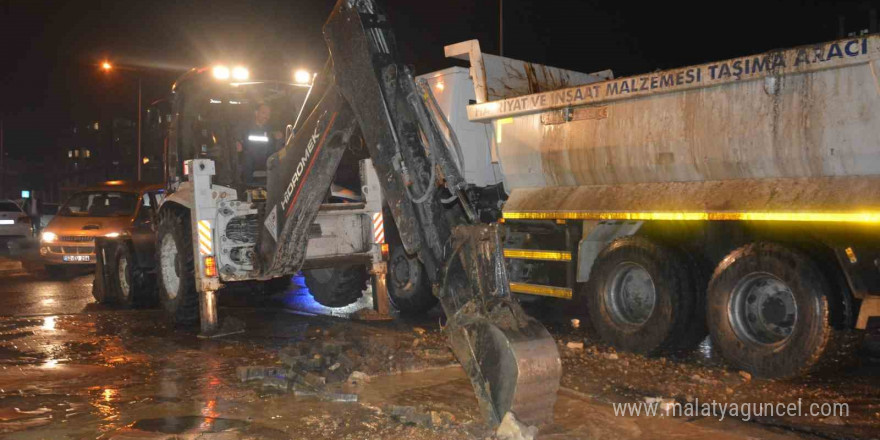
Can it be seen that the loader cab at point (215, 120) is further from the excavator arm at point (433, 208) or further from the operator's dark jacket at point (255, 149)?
the excavator arm at point (433, 208)

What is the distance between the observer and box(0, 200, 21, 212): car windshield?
23.9 m

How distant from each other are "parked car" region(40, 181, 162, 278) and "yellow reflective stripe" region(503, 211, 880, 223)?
9.05 m

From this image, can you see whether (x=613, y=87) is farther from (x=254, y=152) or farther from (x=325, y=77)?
(x=254, y=152)

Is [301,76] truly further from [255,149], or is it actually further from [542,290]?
[542,290]

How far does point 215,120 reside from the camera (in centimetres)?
909

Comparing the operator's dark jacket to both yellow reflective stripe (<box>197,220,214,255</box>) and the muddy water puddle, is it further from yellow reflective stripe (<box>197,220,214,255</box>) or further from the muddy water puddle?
Answer: the muddy water puddle

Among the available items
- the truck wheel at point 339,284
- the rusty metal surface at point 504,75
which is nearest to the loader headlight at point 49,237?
the truck wheel at point 339,284

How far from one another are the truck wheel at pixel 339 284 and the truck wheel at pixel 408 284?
423mm

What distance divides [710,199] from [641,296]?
1230 millimetres

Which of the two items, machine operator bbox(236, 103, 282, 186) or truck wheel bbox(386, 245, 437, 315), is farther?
truck wheel bbox(386, 245, 437, 315)

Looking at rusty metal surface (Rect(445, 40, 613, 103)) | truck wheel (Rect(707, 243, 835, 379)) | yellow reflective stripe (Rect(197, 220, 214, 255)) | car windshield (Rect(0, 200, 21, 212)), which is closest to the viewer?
truck wheel (Rect(707, 243, 835, 379))

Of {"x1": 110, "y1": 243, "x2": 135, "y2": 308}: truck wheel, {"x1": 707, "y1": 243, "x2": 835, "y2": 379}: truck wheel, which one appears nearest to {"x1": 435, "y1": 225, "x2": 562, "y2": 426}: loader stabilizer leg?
{"x1": 707, "y1": 243, "x2": 835, "y2": 379}: truck wheel

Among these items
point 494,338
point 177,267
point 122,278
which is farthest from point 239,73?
point 494,338

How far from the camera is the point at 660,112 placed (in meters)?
6.95
